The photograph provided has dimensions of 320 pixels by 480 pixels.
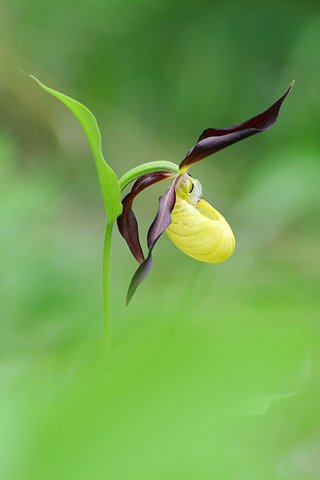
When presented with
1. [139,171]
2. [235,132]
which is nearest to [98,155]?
[139,171]

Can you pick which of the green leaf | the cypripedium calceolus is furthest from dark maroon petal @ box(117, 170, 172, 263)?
the green leaf

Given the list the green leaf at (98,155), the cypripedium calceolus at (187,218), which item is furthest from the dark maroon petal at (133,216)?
the green leaf at (98,155)

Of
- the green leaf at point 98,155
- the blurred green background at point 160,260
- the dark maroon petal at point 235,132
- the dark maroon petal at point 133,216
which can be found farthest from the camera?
the dark maroon petal at point 133,216

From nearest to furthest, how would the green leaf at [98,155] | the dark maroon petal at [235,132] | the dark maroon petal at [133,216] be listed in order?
the green leaf at [98,155]
the dark maroon petal at [235,132]
the dark maroon petal at [133,216]

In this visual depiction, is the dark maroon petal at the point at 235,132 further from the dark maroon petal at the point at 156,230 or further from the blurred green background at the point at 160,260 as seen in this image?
the blurred green background at the point at 160,260

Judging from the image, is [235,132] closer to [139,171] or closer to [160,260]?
[139,171]

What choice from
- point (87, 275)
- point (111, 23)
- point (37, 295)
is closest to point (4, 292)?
point (37, 295)
